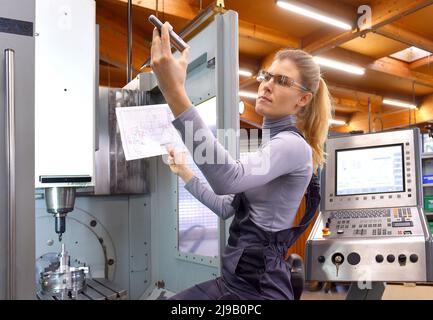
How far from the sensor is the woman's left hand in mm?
1037

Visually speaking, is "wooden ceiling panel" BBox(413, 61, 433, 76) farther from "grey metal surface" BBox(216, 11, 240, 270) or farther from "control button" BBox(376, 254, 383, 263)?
"grey metal surface" BBox(216, 11, 240, 270)

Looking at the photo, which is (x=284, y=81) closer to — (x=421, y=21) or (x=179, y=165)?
(x=179, y=165)

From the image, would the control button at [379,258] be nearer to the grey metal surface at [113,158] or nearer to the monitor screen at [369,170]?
the monitor screen at [369,170]

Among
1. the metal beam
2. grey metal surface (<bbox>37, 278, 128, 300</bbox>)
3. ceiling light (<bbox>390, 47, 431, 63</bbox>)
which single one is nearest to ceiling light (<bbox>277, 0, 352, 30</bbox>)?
the metal beam

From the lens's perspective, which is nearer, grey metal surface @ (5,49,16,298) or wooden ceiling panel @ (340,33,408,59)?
grey metal surface @ (5,49,16,298)

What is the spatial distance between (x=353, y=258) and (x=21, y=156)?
1.29m

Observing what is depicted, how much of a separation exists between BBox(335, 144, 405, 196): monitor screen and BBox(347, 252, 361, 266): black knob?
0.32 m

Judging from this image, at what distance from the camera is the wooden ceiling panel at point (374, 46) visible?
5.37m

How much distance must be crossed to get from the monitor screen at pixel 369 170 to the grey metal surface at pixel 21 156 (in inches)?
52.7

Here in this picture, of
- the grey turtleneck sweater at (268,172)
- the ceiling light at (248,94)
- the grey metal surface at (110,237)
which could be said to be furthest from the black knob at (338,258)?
the ceiling light at (248,94)

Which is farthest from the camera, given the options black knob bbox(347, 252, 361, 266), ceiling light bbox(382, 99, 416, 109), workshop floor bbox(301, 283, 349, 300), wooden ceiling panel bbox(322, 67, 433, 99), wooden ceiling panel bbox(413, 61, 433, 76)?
ceiling light bbox(382, 99, 416, 109)

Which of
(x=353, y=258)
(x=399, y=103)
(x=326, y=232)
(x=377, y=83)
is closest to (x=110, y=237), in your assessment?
(x=326, y=232)

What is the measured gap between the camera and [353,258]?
1.73m
